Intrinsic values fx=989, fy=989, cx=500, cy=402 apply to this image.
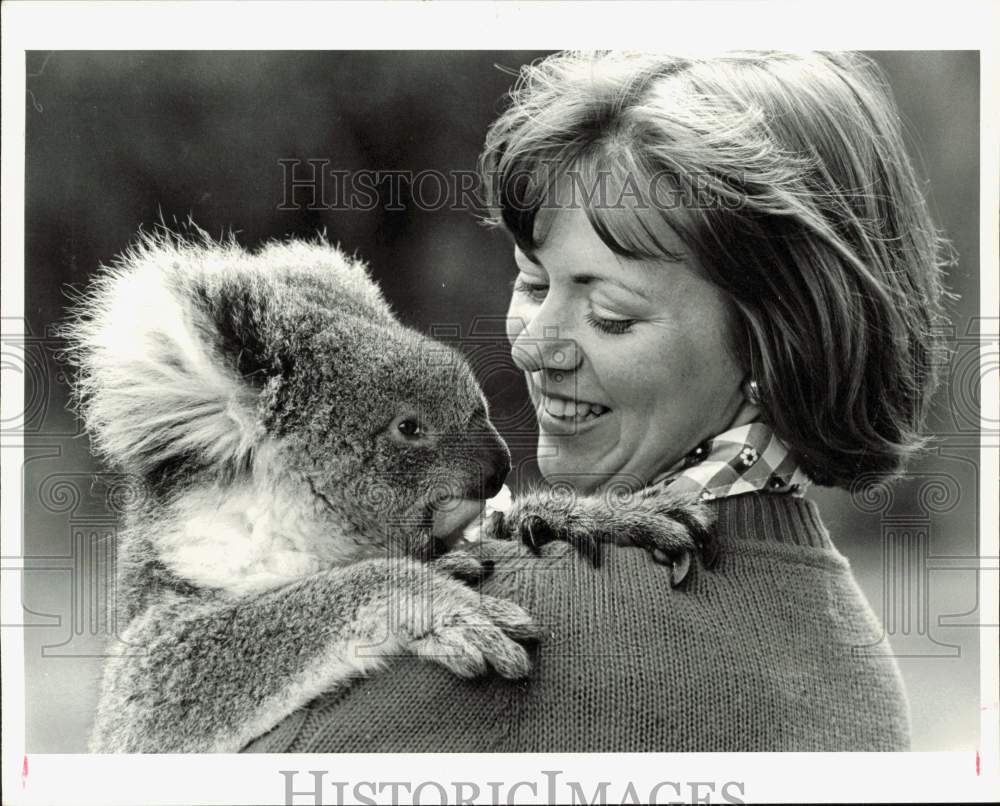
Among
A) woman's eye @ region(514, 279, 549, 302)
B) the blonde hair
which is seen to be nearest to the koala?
woman's eye @ region(514, 279, 549, 302)

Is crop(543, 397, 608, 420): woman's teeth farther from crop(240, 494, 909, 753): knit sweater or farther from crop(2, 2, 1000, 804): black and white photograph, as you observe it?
crop(240, 494, 909, 753): knit sweater

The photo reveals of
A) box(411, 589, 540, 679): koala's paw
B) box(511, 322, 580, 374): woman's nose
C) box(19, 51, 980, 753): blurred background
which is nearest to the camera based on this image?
box(411, 589, 540, 679): koala's paw

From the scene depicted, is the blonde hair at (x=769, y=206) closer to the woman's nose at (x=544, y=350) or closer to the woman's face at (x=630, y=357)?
the woman's face at (x=630, y=357)

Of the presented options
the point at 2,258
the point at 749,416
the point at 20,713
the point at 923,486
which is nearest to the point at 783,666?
the point at 749,416

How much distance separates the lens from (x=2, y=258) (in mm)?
2400

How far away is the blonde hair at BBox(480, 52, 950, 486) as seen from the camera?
1.86 metres

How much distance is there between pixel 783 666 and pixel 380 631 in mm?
710

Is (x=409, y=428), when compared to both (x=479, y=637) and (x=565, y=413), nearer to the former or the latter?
(x=565, y=413)

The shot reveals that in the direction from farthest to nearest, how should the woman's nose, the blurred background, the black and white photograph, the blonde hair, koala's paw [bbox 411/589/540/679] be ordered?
the blurred background < the woman's nose < the blonde hair < the black and white photograph < koala's paw [bbox 411/589/540/679]

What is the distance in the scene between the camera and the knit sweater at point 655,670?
1646 millimetres

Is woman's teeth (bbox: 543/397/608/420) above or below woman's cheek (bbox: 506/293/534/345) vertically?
below

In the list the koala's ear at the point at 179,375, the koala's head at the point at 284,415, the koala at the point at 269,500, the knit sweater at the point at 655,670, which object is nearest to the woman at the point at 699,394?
the knit sweater at the point at 655,670

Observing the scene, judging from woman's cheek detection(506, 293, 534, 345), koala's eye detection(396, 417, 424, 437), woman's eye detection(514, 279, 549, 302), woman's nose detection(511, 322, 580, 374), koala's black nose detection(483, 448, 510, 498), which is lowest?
koala's black nose detection(483, 448, 510, 498)

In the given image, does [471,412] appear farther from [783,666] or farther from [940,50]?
[940,50]
